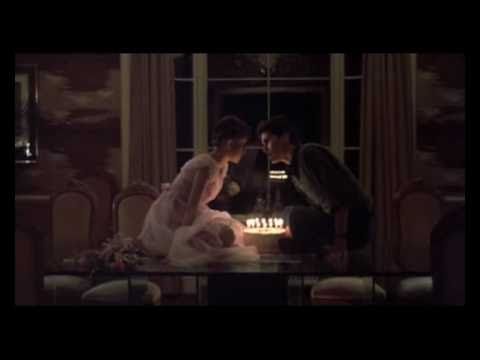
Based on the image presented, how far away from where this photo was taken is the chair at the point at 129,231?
12.4 ft

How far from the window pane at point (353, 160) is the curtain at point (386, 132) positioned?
0.05 m

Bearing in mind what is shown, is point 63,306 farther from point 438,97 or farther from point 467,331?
point 438,97

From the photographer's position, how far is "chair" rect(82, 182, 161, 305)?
12.4 ft

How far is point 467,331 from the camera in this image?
3.66 meters

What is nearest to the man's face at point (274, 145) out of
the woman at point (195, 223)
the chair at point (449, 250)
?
the woman at point (195, 223)

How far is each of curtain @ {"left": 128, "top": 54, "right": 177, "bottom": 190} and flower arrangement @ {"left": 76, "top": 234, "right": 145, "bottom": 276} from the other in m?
0.97

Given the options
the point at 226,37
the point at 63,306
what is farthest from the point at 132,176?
the point at 226,37

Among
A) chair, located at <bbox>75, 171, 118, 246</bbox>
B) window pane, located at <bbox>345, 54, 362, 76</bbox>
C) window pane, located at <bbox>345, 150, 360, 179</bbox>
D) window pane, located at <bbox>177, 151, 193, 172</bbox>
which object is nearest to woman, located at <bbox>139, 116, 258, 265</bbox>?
chair, located at <bbox>75, 171, 118, 246</bbox>

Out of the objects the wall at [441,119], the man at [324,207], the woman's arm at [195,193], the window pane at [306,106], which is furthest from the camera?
the wall at [441,119]

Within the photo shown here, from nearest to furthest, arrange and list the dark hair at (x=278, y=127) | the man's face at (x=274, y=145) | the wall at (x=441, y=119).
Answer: the man's face at (x=274, y=145) → the dark hair at (x=278, y=127) → the wall at (x=441, y=119)

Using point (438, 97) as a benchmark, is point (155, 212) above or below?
below

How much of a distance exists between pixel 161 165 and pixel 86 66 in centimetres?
83

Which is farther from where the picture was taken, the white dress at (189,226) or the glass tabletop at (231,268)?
the white dress at (189,226)

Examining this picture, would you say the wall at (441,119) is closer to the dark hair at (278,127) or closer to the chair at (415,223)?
the chair at (415,223)
